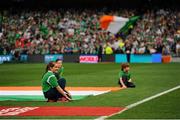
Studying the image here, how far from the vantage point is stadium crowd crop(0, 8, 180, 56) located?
43.2m

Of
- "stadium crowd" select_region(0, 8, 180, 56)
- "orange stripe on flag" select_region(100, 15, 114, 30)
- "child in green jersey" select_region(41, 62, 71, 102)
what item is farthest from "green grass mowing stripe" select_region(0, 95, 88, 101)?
"orange stripe on flag" select_region(100, 15, 114, 30)

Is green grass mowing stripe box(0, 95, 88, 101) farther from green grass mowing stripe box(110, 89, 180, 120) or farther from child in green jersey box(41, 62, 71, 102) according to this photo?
green grass mowing stripe box(110, 89, 180, 120)

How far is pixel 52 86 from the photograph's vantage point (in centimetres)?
1459

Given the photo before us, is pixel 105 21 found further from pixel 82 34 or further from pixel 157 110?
Answer: pixel 157 110

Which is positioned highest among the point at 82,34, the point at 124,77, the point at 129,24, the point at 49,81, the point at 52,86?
the point at 129,24

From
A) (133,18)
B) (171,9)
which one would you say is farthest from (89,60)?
(171,9)

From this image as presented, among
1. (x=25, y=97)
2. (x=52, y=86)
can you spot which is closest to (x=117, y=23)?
(x=25, y=97)

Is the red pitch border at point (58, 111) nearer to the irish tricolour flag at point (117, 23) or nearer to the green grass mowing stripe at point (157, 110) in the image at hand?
the green grass mowing stripe at point (157, 110)

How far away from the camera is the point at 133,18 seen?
151 feet

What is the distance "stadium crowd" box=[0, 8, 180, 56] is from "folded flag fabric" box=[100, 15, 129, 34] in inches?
16.8

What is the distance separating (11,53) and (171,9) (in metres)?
13.5

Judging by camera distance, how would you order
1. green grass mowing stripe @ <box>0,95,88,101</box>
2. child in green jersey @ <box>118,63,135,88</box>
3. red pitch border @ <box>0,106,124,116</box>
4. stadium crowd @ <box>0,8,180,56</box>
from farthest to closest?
stadium crowd @ <box>0,8,180,56</box> < child in green jersey @ <box>118,63,135,88</box> < green grass mowing stripe @ <box>0,95,88,101</box> < red pitch border @ <box>0,106,124,116</box>

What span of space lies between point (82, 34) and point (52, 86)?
106 ft

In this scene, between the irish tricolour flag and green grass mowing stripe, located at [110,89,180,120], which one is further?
the irish tricolour flag
